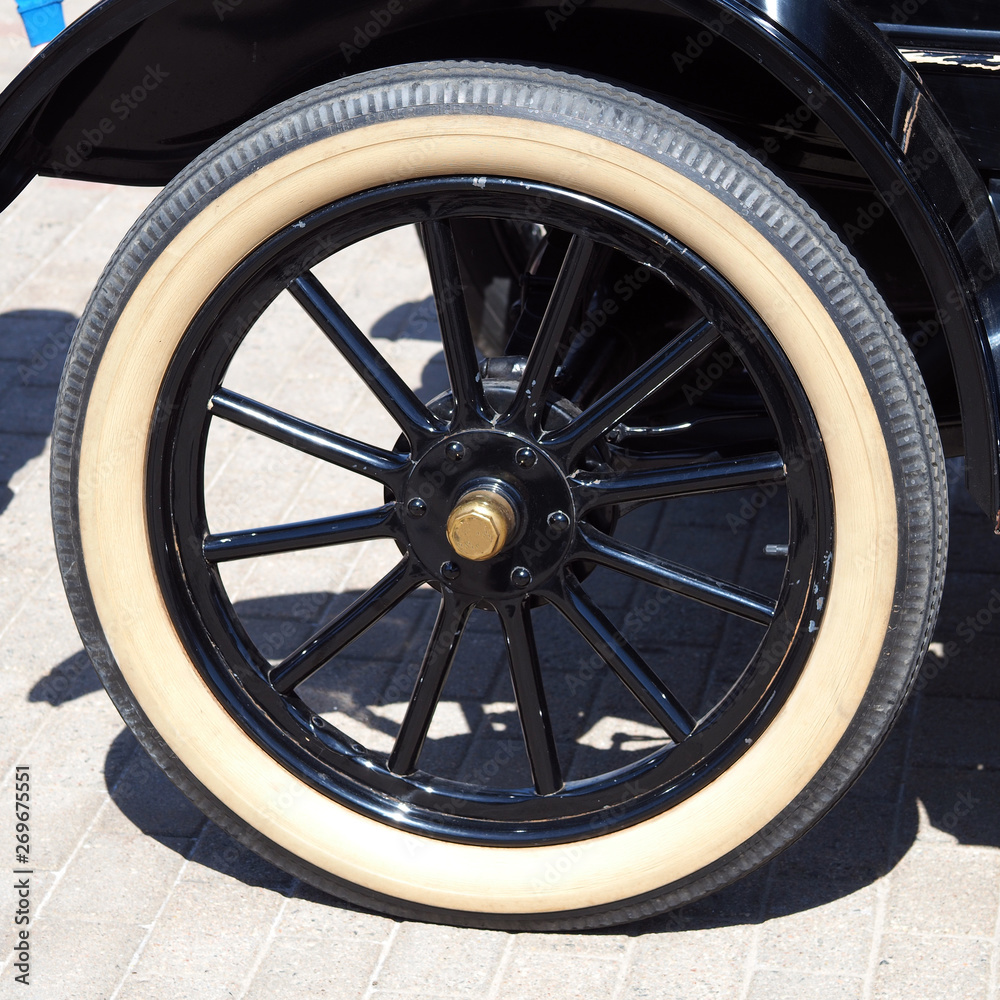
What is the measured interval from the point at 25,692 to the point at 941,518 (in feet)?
5.74

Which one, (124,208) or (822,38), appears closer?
(822,38)

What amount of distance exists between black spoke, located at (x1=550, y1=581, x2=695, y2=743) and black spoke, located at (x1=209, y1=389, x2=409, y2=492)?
0.96ft

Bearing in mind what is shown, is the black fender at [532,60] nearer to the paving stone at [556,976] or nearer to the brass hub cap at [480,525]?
the brass hub cap at [480,525]

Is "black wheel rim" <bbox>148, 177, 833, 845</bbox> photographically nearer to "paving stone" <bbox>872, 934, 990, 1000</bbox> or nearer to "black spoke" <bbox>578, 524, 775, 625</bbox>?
"black spoke" <bbox>578, 524, 775, 625</bbox>

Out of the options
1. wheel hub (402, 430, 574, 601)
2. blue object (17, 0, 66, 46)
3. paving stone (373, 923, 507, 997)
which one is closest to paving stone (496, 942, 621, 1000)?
paving stone (373, 923, 507, 997)

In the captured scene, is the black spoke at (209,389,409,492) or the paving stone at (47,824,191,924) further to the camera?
the paving stone at (47,824,191,924)

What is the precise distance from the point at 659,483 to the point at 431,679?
1.47 ft

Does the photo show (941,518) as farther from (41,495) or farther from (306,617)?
(41,495)

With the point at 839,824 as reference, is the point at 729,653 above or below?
above

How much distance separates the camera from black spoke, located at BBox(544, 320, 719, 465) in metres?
1.71

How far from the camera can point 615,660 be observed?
185 centimetres

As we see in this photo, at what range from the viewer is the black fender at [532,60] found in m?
1.52

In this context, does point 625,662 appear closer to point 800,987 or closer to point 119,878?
point 800,987

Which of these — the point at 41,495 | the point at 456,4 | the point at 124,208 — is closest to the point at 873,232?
the point at 456,4
